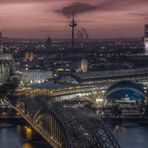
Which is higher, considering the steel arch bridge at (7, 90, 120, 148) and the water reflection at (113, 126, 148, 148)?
the steel arch bridge at (7, 90, 120, 148)

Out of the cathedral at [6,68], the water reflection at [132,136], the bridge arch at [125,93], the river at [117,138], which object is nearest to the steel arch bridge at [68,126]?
the river at [117,138]

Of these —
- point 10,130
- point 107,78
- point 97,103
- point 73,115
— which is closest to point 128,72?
point 107,78

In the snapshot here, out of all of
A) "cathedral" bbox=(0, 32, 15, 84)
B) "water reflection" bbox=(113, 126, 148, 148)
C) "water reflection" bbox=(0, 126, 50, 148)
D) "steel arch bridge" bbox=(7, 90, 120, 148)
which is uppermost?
"cathedral" bbox=(0, 32, 15, 84)

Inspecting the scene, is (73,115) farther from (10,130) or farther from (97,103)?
(97,103)

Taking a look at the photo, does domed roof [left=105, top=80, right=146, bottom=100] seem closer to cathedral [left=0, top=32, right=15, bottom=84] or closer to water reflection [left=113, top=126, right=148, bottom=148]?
water reflection [left=113, top=126, right=148, bottom=148]

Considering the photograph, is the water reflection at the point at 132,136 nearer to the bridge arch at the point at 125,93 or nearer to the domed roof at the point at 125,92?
the bridge arch at the point at 125,93

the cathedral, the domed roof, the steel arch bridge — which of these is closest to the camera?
the steel arch bridge

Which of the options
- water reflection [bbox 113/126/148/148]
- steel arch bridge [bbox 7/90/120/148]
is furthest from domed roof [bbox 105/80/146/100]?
steel arch bridge [bbox 7/90/120/148]
